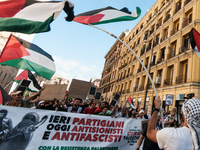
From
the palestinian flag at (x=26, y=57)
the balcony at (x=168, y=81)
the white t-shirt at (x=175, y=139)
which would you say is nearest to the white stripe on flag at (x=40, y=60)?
the palestinian flag at (x=26, y=57)

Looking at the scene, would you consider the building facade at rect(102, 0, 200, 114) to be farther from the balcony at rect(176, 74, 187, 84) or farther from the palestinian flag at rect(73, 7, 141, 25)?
the palestinian flag at rect(73, 7, 141, 25)

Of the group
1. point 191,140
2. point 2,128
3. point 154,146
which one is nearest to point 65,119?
point 2,128

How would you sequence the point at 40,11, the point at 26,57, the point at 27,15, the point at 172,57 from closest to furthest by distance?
the point at 27,15, the point at 40,11, the point at 26,57, the point at 172,57

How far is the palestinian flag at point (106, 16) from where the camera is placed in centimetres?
658

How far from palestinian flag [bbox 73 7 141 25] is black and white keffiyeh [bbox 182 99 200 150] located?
6.03 metres

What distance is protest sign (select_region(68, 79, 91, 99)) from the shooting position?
17.6 ft

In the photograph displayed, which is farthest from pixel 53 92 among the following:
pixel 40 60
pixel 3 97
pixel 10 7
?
pixel 10 7

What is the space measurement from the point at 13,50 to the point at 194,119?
6.08 m

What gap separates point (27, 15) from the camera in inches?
175

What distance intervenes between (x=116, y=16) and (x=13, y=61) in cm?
501

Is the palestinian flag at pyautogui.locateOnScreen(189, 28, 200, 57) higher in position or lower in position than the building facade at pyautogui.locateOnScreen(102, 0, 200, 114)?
lower

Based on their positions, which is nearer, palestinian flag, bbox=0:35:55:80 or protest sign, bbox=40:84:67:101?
protest sign, bbox=40:84:67:101

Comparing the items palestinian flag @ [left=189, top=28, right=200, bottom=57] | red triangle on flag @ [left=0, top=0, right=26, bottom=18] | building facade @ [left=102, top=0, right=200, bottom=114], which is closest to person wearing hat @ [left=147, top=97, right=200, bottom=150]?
palestinian flag @ [left=189, top=28, right=200, bottom=57]

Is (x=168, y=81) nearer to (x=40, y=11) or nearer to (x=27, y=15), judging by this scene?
(x=40, y=11)
